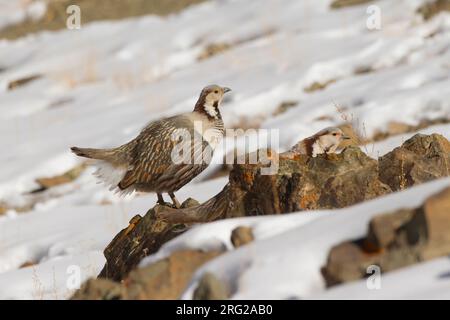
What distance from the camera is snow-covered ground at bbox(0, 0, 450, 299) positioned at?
881 centimetres

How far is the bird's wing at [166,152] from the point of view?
25.4 feet

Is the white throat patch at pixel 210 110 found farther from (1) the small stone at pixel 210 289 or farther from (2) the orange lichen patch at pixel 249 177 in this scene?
(1) the small stone at pixel 210 289

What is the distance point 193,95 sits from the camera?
15.5 meters

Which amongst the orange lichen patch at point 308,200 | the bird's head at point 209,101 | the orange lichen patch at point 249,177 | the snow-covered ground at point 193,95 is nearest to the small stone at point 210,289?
the snow-covered ground at point 193,95

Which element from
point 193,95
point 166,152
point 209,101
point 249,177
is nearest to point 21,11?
point 193,95

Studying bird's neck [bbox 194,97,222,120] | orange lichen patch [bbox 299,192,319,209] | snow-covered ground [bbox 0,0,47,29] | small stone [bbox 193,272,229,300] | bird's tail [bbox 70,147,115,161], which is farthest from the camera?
snow-covered ground [bbox 0,0,47,29]

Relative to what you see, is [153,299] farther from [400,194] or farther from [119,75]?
[119,75]

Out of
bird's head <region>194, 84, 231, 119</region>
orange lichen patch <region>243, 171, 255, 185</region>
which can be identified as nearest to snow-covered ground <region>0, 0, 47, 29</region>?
bird's head <region>194, 84, 231, 119</region>

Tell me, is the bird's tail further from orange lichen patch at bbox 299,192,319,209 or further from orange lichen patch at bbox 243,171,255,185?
orange lichen patch at bbox 299,192,319,209

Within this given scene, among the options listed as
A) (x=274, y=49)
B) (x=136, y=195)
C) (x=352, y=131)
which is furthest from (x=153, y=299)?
(x=274, y=49)

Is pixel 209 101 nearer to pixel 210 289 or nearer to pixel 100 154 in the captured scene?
pixel 100 154

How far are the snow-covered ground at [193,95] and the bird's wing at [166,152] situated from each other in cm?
118

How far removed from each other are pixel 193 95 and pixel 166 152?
7.74 meters

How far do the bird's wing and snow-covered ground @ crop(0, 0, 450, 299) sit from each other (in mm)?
1181
